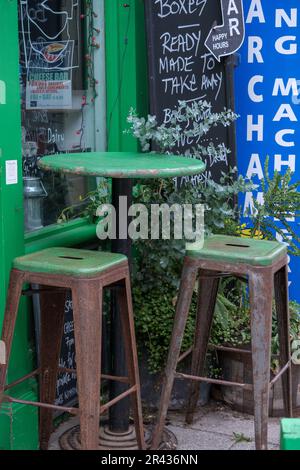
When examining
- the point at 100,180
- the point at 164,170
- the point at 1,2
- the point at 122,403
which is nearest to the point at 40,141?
the point at 100,180

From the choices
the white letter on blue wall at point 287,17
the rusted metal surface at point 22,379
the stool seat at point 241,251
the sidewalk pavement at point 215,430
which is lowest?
the sidewalk pavement at point 215,430

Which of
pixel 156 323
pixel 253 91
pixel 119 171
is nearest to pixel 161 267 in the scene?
pixel 156 323

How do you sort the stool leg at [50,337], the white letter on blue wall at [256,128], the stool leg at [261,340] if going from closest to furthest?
the stool leg at [261,340]
the stool leg at [50,337]
the white letter on blue wall at [256,128]

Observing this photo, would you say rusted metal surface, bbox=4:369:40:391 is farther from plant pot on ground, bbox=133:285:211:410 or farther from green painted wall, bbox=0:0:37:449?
plant pot on ground, bbox=133:285:211:410

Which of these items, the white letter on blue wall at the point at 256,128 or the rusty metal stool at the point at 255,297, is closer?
the rusty metal stool at the point at 255,297

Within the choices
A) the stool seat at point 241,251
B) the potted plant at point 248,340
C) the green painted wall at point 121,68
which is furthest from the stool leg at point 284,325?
the green painted wall at point 121,68

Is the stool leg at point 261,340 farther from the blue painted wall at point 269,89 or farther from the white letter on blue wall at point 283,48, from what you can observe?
the white letter on blue wall at point 283,48

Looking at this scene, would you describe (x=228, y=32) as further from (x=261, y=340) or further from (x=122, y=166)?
(x=261, y=340)

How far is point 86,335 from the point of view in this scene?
2818 millimetres

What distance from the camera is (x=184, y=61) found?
431cm

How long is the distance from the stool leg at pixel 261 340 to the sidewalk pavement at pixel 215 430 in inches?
23.2

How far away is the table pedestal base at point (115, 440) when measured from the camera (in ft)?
11.2
